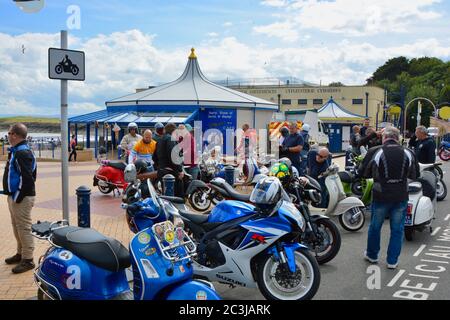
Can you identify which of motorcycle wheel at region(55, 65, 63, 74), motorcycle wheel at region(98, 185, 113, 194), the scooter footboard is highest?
motorcycle wheel at region(55, 65, 63, 74)

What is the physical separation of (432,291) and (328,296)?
1.27 m

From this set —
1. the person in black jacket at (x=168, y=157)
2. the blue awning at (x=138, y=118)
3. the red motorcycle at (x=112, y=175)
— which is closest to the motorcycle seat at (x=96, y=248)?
the person in black jacket at (x=168, y=157)

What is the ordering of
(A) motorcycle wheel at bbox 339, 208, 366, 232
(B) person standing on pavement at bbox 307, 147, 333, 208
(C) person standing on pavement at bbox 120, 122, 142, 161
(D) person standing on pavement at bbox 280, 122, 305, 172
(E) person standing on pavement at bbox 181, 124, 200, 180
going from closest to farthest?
(A) motorcycle wheel at bbox 339, 208, 366, 232 → (B) person standing on pavement at bbox 307, 147, 333, 208 → (E) person standing on pavement at bbox 181, 124, 200, 180 → (D) person standing on pavement at bbox 280, 122, 305, 172 → (C) person standing on pavement at bbox 120, 122, 142, 161

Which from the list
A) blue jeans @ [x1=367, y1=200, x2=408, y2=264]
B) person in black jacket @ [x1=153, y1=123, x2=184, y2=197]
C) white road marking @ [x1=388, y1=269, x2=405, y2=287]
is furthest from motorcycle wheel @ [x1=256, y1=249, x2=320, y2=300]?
person in black jacket @ [x1=153, y1=123, x2=184, y2=197]

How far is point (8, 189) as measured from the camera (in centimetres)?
589

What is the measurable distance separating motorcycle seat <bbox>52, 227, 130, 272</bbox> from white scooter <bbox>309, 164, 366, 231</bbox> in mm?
4613

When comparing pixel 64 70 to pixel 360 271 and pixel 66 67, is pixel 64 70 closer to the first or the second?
pixel 66 67

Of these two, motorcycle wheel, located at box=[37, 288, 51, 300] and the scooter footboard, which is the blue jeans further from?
motorcycle wheel, located at box=[37, 288, 51, 300]

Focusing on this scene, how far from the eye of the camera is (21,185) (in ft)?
19.2

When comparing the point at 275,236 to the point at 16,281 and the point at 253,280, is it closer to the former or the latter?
the point at 253,280

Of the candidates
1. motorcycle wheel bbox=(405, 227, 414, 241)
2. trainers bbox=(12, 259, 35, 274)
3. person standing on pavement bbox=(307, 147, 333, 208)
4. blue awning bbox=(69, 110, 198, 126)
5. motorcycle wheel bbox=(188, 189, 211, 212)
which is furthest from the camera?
blue awning bbox=(69, 110, 198, 126)

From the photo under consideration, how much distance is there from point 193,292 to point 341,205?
518 centimetres

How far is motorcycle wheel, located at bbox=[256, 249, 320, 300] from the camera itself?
4.87m

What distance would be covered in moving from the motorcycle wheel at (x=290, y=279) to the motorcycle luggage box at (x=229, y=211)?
53cm
